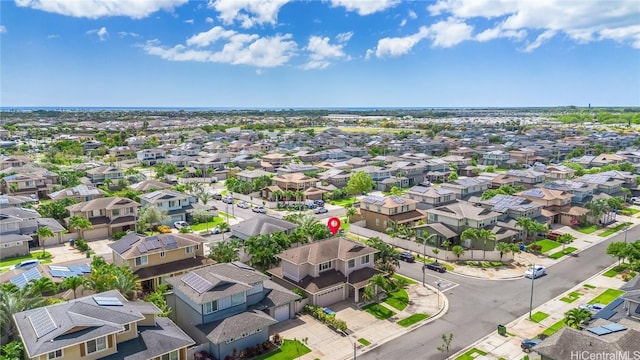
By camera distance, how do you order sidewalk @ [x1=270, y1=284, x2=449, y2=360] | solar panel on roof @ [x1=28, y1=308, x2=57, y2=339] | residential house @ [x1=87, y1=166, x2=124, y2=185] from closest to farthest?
solar panel on roof @ [x1=28, y1=308, x2=57, y2=339], sidewalk @ [x1=270, y1=284, x2=449, y2=360], residential house @ [x1=87, y1=166, x2=124, y2=185]

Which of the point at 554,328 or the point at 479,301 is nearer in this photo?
the point at 554,328

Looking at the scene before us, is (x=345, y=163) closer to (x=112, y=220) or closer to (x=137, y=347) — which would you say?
(x=112, y=220)

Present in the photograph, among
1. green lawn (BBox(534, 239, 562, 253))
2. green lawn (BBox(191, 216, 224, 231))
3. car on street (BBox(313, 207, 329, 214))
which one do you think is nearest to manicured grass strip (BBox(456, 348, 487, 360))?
green lawn (BBox(534, 239, 562, 253))

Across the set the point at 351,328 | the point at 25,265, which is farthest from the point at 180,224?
the point at 351,328

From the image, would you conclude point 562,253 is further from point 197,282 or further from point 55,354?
point 55,354

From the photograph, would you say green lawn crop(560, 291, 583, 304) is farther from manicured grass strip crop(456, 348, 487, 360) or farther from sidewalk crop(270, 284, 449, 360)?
manicured grass strip crop(456, 348, 487, 360)

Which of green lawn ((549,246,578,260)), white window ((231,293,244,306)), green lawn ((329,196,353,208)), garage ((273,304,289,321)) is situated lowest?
green lawn ((329,196,353,208))
